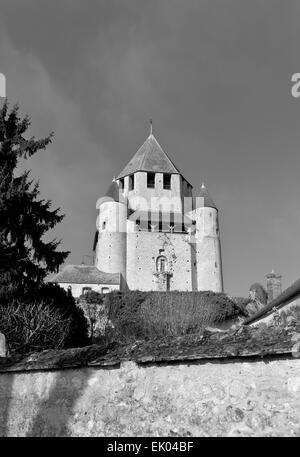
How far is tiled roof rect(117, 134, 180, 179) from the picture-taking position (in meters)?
52.2

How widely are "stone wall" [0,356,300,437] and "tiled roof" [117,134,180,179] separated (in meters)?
46.5

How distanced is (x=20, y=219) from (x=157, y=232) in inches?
1284

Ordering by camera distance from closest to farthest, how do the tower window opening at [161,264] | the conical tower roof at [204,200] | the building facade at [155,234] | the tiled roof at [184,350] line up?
the tiled roof at [184,350]
the building facade at [155,234]
the tower window opening at [161,264]
the conical tower roof at [204,200]

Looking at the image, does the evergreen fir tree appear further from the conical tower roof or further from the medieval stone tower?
the conical tower roof

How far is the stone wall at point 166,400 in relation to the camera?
13.2 ft

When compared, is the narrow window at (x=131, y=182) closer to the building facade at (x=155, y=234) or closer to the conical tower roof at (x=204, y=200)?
the building facade at (x=155, y=234)

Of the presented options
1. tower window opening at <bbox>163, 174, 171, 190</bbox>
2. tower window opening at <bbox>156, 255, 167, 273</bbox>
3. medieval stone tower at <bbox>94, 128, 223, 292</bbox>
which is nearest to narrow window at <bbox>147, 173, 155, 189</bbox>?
medieval stone tower at <bbox>94, 128, 223, 292</bbox>

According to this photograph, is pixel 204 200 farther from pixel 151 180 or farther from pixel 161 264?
pixel 161 264

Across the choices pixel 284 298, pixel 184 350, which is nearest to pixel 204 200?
pixel 284 298

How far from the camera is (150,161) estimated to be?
174 ft

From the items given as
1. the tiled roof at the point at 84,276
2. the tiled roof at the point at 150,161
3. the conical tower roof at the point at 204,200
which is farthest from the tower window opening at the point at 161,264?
the tiled roof at the point at 150,161

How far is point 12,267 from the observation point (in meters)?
14.9

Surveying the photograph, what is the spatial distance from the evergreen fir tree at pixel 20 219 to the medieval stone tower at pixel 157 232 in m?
27.0

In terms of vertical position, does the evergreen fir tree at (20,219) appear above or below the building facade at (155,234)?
below
